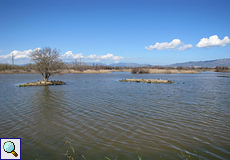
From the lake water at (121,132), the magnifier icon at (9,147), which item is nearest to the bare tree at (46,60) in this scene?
the lake water at (121,132)

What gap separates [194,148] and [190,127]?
2.07 meters

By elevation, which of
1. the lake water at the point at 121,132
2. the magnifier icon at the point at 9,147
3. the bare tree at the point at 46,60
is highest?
the bare tree at the point at 46,60

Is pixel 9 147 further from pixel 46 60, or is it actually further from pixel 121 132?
pixel 46 60

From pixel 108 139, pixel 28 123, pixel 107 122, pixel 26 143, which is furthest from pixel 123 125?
pixel 28 123

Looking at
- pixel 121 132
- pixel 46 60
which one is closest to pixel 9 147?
pixel 121 132

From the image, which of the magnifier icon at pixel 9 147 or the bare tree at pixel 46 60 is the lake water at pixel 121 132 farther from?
the bare tree at pixel 46 60

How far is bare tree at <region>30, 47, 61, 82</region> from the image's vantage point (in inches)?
985

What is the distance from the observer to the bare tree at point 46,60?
25.0 meters

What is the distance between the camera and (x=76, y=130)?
7164 mm

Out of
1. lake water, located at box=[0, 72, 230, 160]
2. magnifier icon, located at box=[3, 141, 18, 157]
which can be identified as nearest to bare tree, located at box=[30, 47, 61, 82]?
lake water, located at box=[0, 72, 230, 160]

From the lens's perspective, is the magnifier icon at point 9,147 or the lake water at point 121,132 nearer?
the magnifier icon at point 9,147

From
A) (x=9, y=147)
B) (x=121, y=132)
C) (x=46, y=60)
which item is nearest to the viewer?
(x=9, y=147)

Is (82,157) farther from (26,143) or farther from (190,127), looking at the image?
(190,127)

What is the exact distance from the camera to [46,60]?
25500mm
